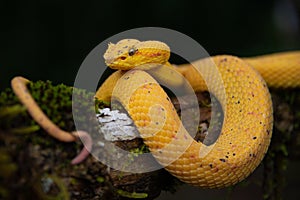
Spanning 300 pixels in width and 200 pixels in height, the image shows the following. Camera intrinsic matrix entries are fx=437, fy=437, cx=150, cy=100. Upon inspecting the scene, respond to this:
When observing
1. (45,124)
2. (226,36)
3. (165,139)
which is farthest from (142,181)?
(226,36)

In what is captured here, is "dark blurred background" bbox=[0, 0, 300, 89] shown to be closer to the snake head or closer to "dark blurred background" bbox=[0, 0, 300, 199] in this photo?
"dark blurred background" bbox=[0, 0, 300, 199]

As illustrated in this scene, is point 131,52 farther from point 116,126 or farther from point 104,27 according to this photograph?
point 104,27

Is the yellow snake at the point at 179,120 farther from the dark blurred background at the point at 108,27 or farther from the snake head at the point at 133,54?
the dark blurred background at the point at 108,27

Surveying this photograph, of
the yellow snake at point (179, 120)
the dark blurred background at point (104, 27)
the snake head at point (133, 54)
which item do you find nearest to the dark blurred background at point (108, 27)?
the dark blurred background at point (104, 27)

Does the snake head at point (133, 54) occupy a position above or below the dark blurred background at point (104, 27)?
above

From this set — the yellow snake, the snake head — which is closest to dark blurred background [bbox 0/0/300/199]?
the yellow snake
